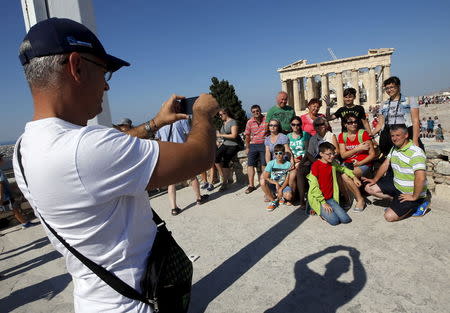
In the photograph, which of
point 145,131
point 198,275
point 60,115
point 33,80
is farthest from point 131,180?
point 198,275

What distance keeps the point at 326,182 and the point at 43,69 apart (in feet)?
13.4

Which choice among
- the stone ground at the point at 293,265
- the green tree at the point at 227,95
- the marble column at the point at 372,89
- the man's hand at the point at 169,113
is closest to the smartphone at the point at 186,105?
the man's hand at the point at 169,113

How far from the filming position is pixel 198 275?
119 inches

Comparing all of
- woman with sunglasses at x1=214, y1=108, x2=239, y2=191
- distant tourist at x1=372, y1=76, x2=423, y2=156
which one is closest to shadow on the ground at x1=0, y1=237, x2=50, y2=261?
woman with sunglasses at x1=214, y1=108, x2=239, y2=191

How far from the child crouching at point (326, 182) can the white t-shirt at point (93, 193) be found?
3530mm

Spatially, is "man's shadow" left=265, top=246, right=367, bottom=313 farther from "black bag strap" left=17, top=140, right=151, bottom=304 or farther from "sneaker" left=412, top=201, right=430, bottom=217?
"black bag strap" left=17, top=140, right=151, bottom=304

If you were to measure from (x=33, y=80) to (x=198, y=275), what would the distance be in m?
2.63

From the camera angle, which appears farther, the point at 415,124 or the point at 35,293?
the point at 415,124

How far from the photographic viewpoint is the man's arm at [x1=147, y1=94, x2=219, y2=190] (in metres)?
0.89

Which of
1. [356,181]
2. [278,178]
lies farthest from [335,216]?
[278,178]

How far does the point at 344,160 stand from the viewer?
16.1 ft

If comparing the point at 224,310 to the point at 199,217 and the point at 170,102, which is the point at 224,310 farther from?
the point at 199,217

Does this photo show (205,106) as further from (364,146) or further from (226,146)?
(226,146)

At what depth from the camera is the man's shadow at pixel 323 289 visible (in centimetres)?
235
